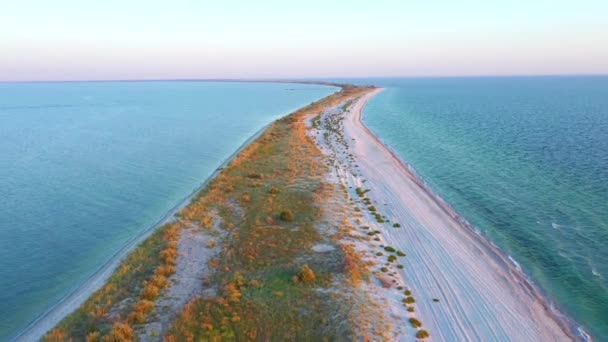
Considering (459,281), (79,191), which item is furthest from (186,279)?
(79,191)

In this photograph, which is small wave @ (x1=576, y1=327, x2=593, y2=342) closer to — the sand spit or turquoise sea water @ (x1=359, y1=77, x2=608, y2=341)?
turquoise sea water @ (x1=359, y1=77, x2=608, y2=341)

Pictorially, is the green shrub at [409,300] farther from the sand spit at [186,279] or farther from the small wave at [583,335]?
Answer: the sand spit at [186,279]

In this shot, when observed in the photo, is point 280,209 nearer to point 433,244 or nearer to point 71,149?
point 433,244

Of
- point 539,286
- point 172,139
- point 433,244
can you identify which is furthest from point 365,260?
point 172,139

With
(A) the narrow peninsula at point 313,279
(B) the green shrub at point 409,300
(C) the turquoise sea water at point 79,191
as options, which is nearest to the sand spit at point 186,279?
(A) the narrow peninsula at point 313,279

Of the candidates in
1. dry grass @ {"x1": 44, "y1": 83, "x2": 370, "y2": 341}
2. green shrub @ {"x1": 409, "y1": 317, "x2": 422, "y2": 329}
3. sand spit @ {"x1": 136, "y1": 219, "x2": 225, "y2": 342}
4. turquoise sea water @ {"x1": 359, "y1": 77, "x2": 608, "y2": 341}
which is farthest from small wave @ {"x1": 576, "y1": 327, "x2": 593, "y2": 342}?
sand spit @ {"x1": 136, "y1": 219, "x2": 225, "y2": 342}

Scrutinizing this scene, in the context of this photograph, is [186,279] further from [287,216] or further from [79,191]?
[79,191]
